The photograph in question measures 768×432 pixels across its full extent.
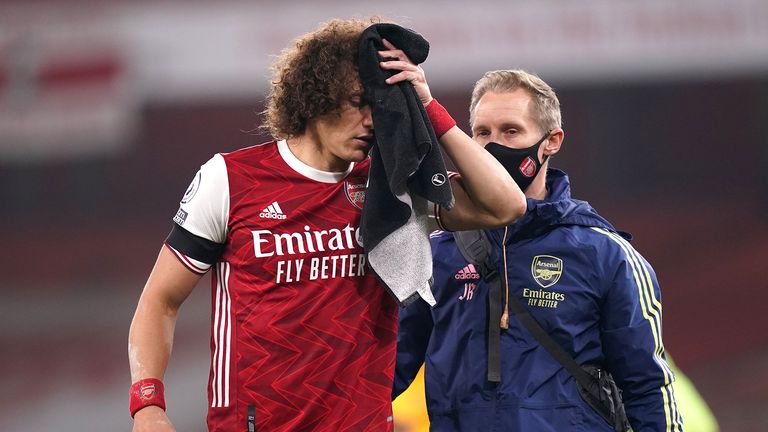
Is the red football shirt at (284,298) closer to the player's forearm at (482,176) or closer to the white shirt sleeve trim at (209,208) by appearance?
the white shirt sleeve trim at (209,208)

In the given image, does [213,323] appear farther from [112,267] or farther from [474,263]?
[112,267]

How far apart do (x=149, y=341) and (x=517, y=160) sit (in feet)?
3.63

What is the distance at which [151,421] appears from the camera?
242 cm

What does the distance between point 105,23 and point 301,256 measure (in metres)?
6.22

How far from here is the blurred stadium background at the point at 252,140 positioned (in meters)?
7.92

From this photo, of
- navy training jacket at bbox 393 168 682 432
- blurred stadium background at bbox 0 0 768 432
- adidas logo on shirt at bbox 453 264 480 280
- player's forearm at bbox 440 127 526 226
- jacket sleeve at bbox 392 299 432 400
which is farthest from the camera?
blurred stadium background at bbox 0 0 768 432

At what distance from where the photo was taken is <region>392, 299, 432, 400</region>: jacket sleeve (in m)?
3.01

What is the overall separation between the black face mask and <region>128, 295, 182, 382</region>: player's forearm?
1006 mm

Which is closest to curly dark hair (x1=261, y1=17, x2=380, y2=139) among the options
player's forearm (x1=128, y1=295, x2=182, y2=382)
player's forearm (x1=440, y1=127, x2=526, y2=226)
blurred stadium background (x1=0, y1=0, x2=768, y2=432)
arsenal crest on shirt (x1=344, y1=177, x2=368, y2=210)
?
arsenal crest on shirt (x1=344, y1=177, x2=368, y2=210)

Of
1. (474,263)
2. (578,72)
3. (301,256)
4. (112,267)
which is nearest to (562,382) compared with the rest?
(474,263)

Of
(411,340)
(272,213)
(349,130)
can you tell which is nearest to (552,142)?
(411,340)

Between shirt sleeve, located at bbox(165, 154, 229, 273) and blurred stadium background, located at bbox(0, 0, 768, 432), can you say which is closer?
shirt sleeve, located at bbox(165, 154, 229, 273)

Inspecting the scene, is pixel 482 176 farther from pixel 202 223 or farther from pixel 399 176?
pixel 202 223

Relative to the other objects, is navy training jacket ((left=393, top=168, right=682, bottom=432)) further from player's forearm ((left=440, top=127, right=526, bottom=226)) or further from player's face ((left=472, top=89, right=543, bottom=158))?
player's forearm ((left=440, top=127, right=526, bottom=226))
